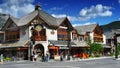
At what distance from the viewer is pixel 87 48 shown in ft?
233

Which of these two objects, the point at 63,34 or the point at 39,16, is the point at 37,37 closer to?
the point at 39,16

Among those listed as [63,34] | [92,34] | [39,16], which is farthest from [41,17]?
[92,34]

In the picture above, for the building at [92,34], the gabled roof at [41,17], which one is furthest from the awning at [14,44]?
the building at [92,34]

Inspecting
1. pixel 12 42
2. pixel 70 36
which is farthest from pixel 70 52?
pixel 12 42

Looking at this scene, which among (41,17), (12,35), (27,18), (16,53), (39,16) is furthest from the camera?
(12,35)

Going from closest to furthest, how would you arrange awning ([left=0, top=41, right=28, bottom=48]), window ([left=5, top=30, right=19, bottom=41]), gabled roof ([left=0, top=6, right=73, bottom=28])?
awning ([left=0, top=41, right=28, bottom=48]), gabled roof ([left=0, top=6, right=73, bottom=28]), window ([left=5, top=30, right=19, bottom=41])

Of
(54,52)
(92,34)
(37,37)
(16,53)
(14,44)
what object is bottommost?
(16,53)

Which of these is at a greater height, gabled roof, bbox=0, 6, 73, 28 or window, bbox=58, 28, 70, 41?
gabled roof, bbox=0, 6, 73, 28

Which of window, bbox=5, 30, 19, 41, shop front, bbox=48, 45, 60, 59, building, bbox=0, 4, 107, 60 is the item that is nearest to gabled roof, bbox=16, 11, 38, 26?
building, bbox=0, 4, 107, 60

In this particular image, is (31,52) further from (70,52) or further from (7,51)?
(70,52)

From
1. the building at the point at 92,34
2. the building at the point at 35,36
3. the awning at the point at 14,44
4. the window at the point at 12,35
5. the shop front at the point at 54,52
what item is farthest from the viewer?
the building at the point at 92,34

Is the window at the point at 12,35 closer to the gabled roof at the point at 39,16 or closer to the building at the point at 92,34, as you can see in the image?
the gabled roof at the point at 39,16

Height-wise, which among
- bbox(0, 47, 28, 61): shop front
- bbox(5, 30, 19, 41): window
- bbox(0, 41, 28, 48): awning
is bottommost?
bbox(0, 47, 28, 61): shop front

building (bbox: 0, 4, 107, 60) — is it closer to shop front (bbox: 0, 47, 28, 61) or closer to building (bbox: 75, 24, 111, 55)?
shop front (bbox: 0, 47, 28, 61)
